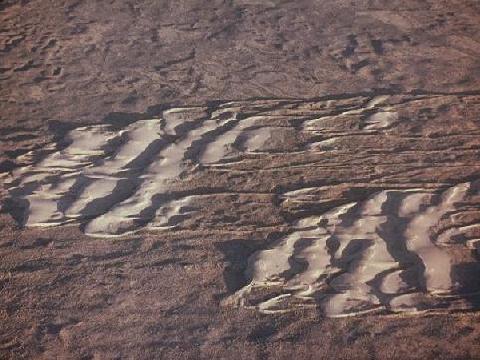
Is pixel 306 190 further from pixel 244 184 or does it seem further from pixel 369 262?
pixel 369 262

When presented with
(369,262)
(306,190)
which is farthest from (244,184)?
(369,262)

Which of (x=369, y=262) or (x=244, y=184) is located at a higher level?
(x=244, y=184)

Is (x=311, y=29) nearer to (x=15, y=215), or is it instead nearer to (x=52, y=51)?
(x=52, y=51)

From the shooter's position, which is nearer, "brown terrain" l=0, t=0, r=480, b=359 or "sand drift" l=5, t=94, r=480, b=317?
"brown terrain" l=0, t=0, r=480, b=359

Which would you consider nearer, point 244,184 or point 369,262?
point 369,262
